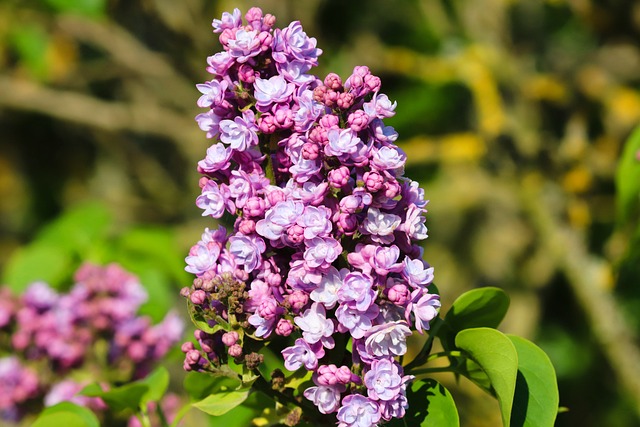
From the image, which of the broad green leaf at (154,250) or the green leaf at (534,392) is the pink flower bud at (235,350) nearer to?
the green leaf at (534,392)

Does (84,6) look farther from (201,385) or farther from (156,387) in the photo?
(201,385)

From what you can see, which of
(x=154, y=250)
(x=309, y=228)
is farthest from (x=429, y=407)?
(x=154, y=250)

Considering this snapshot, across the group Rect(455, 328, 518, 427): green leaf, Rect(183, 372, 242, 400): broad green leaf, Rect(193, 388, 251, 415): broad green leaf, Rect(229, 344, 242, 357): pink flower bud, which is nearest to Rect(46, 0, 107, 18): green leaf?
Rect(183, 372, 242, 400): broad green leaf

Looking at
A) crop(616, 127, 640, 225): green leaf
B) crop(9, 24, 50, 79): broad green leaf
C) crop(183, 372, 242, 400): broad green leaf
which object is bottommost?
crop(183, 372, 242, 400): broad green leaf

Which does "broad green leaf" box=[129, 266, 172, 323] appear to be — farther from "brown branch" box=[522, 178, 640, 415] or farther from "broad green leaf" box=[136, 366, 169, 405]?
"brown branch" box=[522, 178, 640, 415]

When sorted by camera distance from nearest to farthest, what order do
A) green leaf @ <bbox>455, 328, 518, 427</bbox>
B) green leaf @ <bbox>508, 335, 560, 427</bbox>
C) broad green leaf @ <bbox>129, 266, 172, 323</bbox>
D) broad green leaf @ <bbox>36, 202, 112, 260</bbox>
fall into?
green leaf @ <bbox>455, 328, 518, 427</bbox>, green leaf @ <bbox>508, 335, 560, 427</bbox>, broad green leaf @ <bbox>129, 266, 172, 323</bbox>, broad green leaf @ <bbox>36, 202, 112, 260</bbox>

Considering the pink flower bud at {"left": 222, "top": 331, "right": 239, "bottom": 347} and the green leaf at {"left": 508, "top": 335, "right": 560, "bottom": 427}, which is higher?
the pink flower bud at {"left": 222, "top": 331, "right": 239, "bottom": 347}

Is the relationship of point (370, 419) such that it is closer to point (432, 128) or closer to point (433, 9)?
point (433, 9)
